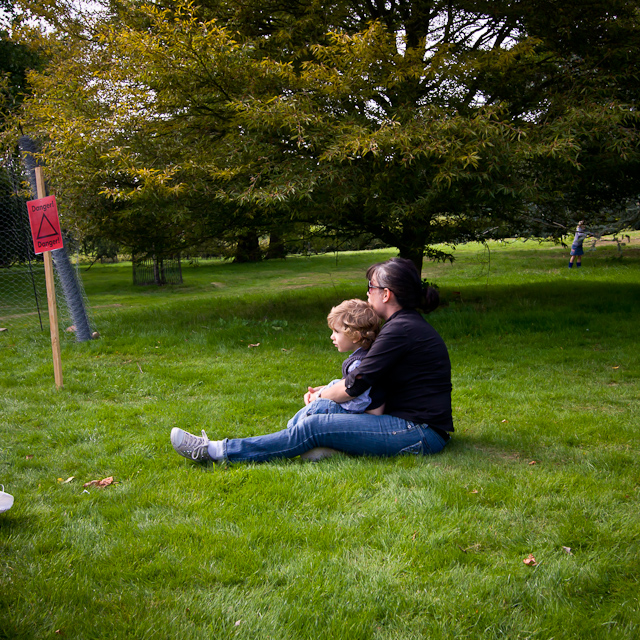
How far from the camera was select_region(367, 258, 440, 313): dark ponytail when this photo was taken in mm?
3943

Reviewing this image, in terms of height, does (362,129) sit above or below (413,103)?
below

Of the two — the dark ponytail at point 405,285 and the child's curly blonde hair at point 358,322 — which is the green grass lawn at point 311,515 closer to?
the child's curly blonde hair at point 358,322

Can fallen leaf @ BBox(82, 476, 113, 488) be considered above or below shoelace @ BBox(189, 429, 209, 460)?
below

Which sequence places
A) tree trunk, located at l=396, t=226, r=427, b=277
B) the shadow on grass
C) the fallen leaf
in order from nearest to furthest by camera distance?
the fallen leaf < the shadow on grass < tree trunk, located at l=396, t=226, r=427, b=277

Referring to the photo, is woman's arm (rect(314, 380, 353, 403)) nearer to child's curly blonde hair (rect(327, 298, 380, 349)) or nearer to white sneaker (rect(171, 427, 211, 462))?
child's curly blonde hair (rect(327, 298, 380, 349))

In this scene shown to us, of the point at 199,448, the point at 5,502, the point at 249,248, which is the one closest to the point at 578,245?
the point at 249,248

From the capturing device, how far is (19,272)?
12.0 metres

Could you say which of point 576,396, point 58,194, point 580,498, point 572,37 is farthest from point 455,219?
point 580,498

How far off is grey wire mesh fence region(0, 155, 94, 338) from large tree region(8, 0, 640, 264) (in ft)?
3.91

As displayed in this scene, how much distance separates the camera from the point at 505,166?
308 inches

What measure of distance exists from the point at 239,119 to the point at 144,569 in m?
7.14

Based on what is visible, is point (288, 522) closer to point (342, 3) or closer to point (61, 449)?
point (61, 449)

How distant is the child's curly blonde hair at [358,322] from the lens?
13.2 feet

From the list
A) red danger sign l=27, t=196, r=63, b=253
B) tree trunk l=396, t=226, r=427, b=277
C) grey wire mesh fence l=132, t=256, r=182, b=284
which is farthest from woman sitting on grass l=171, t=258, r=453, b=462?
grey wire mesh fence l=132, t=256, r=182, b=284
